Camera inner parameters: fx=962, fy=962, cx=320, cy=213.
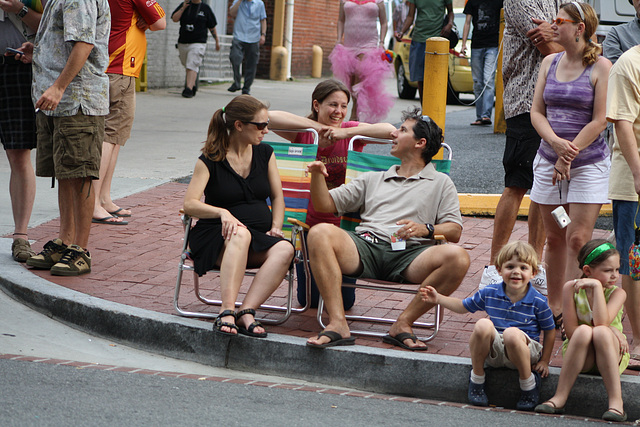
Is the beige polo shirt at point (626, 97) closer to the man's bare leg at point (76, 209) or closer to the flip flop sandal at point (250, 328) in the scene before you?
the flip flop sandal at point (250, 328)

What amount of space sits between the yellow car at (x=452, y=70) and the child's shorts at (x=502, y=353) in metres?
11.8

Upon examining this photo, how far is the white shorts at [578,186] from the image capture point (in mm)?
5102

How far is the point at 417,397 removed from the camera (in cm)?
468

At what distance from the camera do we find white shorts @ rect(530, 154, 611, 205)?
16.7 ft

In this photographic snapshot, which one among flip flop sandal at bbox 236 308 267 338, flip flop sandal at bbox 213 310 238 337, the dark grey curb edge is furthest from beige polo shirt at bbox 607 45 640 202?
flip flop sandal at bbox 213 310 238 337

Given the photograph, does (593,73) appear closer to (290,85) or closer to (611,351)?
(611,351)

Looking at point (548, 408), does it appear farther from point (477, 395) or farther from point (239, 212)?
point (239, 212)

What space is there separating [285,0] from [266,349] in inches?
820

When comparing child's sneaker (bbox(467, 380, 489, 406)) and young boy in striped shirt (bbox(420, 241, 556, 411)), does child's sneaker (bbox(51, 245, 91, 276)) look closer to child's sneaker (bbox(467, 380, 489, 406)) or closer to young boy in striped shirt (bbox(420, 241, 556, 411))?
young boy in striped shirt (bbox(420, 241, 556, 411))

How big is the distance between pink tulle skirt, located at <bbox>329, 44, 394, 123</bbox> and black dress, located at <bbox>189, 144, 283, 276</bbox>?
6.54m

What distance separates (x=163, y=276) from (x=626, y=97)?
10.0 feet

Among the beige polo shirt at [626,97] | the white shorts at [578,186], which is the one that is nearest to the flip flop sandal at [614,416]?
the beige polo shirt at [626,97]

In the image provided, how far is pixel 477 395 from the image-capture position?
450 centimetres

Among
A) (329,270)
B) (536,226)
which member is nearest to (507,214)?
(536,226)
